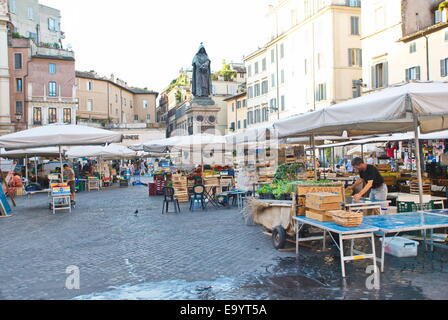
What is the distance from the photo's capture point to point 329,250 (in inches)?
266

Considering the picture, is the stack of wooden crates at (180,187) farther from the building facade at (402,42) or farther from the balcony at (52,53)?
the balcony at (52,53)

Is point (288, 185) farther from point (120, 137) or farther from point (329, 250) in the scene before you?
point (120, 137)

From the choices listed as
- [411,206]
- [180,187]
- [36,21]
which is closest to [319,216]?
[411,206]

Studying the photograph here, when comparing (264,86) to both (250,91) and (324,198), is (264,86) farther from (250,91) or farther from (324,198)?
(324,198)

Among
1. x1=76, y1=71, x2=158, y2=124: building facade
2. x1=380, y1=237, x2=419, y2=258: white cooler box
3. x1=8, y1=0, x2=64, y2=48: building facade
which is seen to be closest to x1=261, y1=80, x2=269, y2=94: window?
x1=76, y1=71, x2=158, y2=124: building facade

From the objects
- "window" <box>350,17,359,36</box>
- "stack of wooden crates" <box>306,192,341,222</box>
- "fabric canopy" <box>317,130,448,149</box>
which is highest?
"window" <box>350,17,359,36</box>

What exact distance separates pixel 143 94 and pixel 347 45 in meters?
47.6

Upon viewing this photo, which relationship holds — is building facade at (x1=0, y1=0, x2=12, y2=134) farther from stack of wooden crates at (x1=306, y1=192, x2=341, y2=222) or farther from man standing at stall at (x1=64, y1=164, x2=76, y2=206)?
stack of wooden crates at (x1=306, y1=192, x2=341, y2=222)

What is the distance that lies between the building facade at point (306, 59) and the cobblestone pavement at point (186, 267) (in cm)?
2918

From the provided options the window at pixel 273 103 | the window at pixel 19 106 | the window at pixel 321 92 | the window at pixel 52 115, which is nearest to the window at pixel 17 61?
the window at pixel 19 106

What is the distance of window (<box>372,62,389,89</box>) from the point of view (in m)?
29.2

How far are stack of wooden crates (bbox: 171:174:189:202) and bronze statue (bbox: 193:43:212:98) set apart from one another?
10276mm
